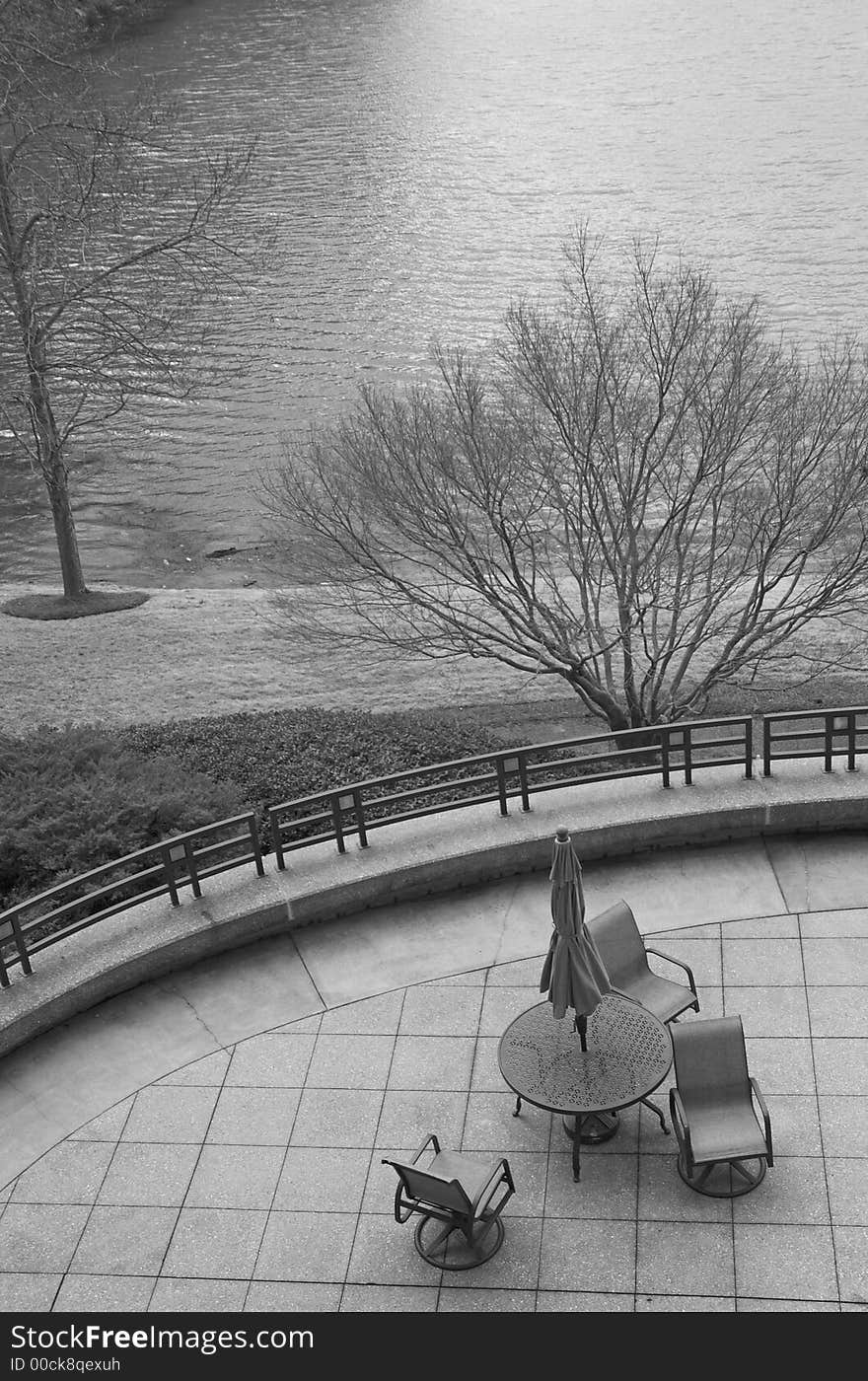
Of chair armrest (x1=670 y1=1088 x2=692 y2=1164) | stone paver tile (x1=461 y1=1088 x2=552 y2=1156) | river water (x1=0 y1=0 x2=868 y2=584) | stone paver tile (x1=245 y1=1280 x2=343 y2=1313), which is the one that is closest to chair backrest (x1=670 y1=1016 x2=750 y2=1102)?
chair armrest (x1=670 y1=1088 x2=692 y2=1164)

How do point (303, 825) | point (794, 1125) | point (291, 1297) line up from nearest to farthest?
point (291, 1297) < point (794, 1125) < point (303, 825)

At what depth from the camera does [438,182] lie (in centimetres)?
5606

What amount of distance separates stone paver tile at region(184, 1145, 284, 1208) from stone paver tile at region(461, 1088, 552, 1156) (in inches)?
56.3

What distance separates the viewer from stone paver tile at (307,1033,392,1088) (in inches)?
403

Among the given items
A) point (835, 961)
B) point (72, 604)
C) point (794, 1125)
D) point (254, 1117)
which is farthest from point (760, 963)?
point (72, 604)

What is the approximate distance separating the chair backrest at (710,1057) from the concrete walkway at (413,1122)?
2.03 feet

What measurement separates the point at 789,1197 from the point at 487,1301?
2158mm

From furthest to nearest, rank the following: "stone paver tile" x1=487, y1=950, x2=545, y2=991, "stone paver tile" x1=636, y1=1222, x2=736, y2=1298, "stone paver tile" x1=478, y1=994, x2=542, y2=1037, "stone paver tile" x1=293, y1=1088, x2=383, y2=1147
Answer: "stone paver tile" x1=487, y1=950, x2=545, y2=991 < "stone paver tile" x1=478, y1=994, x2=542, y2=1037 < "stone paver tile" x1=293, y1=1088, x2=383, y2=1147 < "stone paver tile" x1=636, y1=1222, x2=736, y2=1298

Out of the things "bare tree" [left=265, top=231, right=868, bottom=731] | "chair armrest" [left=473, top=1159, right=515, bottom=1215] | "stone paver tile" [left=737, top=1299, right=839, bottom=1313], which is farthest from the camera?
"bare tree" [left=265, top=231, right=868, bottom=731]

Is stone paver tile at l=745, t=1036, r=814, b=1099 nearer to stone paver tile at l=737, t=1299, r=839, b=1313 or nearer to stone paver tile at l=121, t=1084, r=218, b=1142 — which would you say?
stone paver tile at l=737, t=1299, r=839, b=1313

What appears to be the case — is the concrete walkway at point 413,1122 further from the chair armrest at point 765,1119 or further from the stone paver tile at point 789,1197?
the chair armrest at point 765,1119

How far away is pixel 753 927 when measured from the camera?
11.3 metres

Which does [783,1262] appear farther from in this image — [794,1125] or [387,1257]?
[387,1257]
